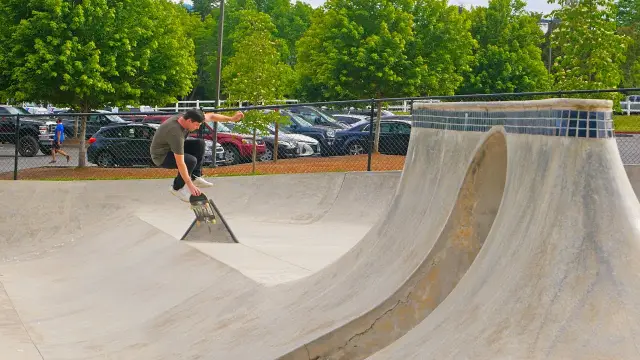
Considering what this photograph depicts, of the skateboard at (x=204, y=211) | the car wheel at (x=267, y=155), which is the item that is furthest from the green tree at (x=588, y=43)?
the skateboard at (x=204, y=211)

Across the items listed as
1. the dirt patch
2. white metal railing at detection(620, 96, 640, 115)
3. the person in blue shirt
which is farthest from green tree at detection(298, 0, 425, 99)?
the person in blue shirt

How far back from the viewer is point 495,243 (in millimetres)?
5598

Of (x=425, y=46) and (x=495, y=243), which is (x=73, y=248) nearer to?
(x=495, y=243)

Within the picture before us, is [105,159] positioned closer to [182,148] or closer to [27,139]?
[27,139]

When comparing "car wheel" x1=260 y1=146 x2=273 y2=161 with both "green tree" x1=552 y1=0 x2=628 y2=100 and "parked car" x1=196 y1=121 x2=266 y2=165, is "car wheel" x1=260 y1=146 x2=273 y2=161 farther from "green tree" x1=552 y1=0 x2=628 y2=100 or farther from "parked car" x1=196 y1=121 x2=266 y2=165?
"green tree" x1=552 y1=0 x2=628 y2=100

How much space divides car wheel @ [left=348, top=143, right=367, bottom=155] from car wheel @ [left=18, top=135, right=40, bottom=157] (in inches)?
313

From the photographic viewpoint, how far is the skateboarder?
10.6m

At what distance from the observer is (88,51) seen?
24.8 meters

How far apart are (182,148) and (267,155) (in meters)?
11.5

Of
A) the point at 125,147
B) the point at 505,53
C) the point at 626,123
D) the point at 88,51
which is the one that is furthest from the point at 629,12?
the point at 125,147

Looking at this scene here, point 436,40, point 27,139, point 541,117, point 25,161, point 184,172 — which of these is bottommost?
point 25,161

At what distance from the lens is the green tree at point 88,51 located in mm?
24672

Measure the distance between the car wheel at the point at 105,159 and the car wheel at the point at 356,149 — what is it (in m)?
5.33

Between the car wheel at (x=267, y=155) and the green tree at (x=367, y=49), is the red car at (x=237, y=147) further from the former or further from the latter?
the green tree at (x=367, y=49)
